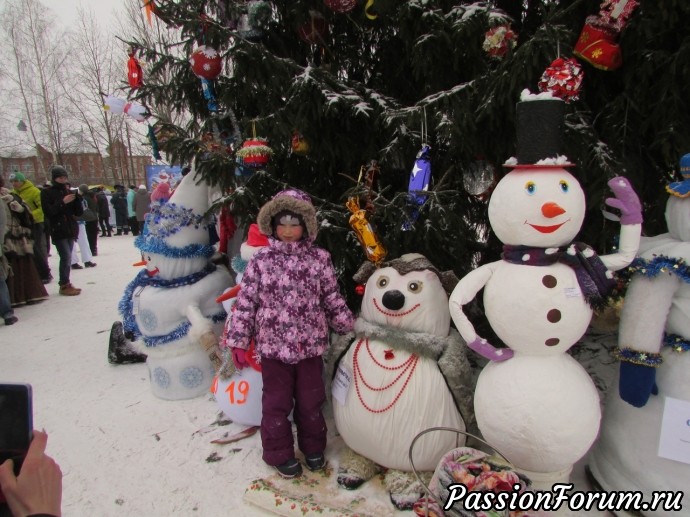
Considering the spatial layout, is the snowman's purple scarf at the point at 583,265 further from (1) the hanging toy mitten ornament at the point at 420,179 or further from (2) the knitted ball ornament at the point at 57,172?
(2) the knitted ball ornament at the point at 57,172

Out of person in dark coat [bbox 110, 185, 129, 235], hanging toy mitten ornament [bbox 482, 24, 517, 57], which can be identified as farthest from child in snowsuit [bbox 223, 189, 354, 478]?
person in dark coat [bbox 110, 185, 129, 235]

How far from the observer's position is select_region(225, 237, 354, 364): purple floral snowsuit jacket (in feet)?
8.28

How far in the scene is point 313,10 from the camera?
309cm

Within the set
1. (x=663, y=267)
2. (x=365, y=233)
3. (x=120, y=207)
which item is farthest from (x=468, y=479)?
(x=120, y=207)

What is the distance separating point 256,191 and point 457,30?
5.38 ft

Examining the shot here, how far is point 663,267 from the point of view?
196 cm

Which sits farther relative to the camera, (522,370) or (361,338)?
(361,338)

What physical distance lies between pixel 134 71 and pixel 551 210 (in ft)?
9.53

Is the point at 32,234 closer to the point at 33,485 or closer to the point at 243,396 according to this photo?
the point at 243,396

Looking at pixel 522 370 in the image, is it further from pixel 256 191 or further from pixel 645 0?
pixel 256 191

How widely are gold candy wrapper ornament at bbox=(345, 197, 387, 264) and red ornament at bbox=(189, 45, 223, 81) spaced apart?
4.41 ft

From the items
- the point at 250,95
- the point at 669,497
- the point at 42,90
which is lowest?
the point at 669,497

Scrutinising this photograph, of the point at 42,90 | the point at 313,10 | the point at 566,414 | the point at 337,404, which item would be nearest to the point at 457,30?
the point at 313,10

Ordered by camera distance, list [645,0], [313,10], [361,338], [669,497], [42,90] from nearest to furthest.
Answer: [669,497] → [645,0] → [361,338] → [313,10] → [42,90]
